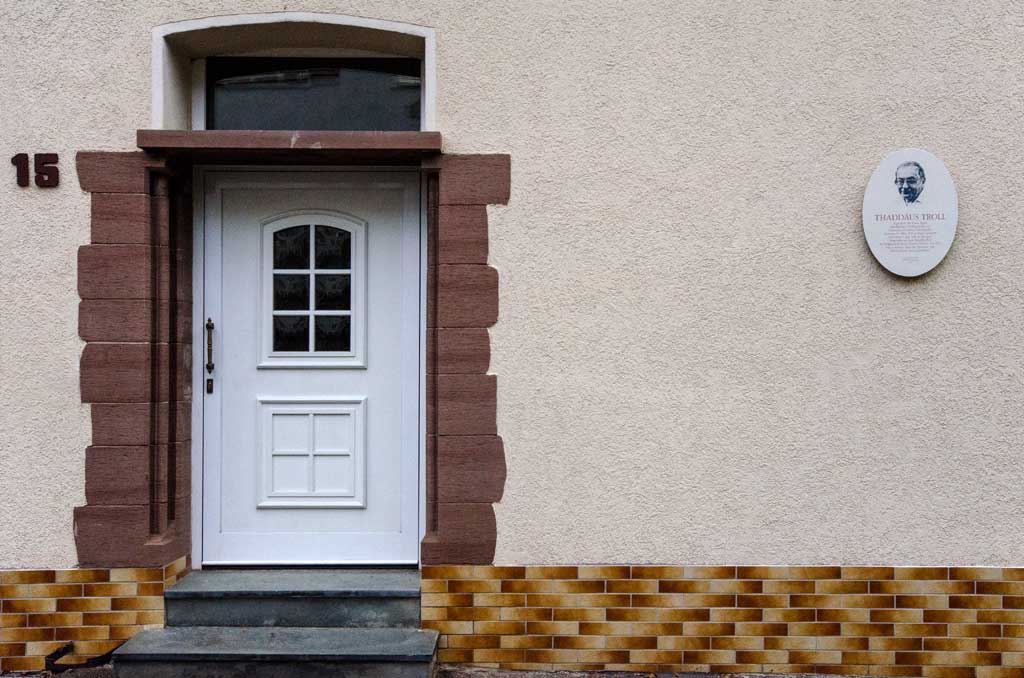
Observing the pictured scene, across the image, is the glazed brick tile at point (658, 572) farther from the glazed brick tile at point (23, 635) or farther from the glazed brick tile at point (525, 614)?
the glazed brick tile at point (23, 635)

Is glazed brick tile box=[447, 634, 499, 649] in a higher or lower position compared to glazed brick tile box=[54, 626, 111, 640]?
lower

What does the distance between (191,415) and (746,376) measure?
8.94 feet

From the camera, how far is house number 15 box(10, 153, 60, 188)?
3705mm

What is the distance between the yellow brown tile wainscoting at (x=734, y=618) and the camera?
3.73 m

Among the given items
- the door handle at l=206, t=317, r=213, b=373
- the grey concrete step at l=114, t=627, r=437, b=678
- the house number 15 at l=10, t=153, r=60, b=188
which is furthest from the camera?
the door handle at l=206, t=317, r=213, b=373

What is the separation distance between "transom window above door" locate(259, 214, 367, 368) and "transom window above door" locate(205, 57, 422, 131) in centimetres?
50

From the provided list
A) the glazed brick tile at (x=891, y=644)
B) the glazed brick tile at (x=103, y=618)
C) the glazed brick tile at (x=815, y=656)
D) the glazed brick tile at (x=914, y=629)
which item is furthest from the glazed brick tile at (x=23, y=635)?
the glazed brick tile at (x=914, y=629)

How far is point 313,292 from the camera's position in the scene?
13.4 ft

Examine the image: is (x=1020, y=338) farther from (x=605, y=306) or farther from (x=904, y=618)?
(x=605, y=306)

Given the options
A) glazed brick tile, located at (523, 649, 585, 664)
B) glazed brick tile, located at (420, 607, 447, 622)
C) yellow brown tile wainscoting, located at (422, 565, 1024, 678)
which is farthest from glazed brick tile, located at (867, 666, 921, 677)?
glazed brick tile, located at (420, 607, 447, 622)

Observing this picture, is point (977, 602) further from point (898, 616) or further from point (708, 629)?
point (708, 629)

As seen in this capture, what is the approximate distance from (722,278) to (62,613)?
3.43 m

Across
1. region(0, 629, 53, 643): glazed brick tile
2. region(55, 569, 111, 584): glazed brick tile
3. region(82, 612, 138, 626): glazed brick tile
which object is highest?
region(55, 569, 111, 584): glazed brick tile

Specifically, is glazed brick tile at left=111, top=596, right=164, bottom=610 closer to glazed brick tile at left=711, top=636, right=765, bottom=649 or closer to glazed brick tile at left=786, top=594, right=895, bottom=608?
glazed brick tile at left=711, top=636, right=765, bottom=649
